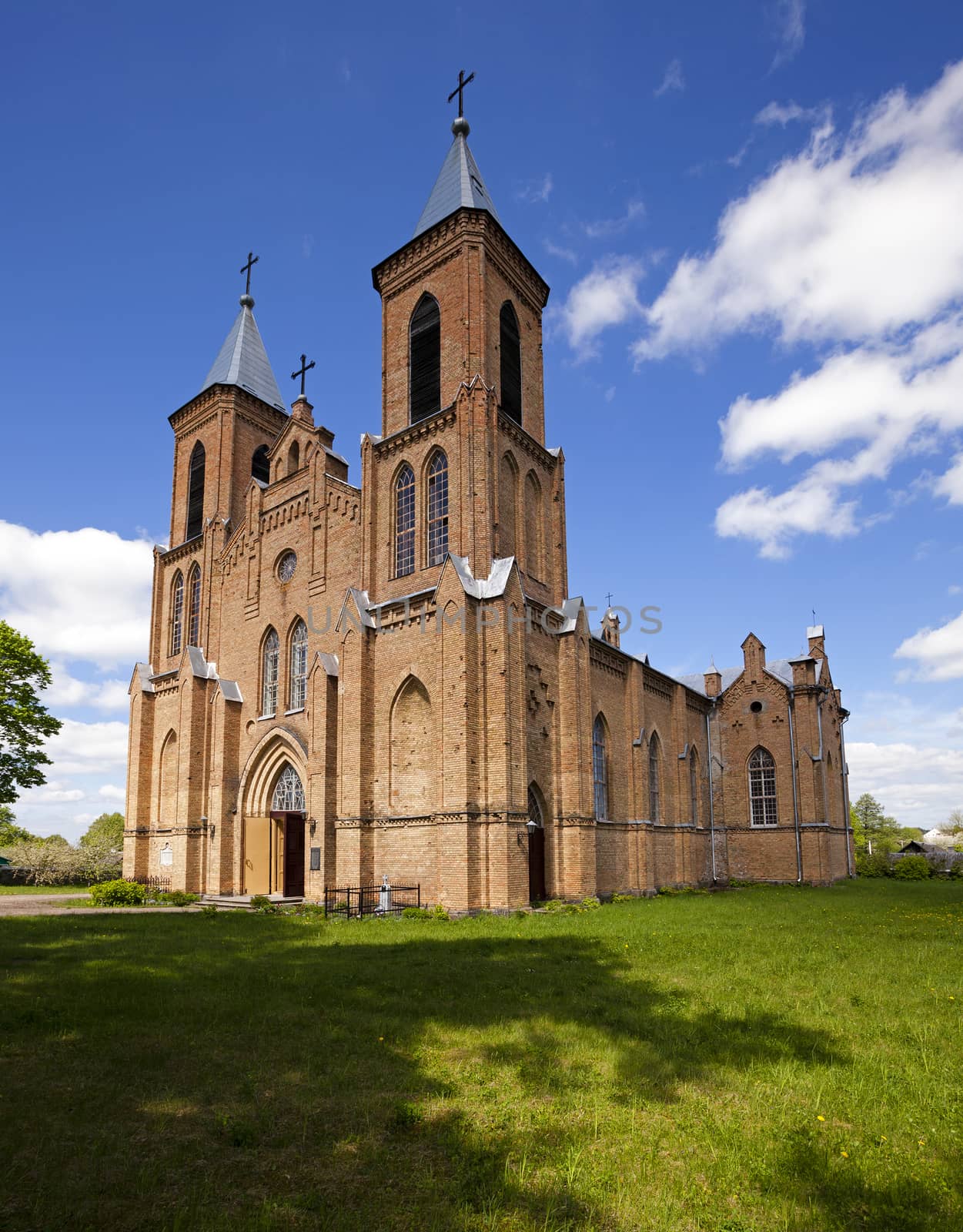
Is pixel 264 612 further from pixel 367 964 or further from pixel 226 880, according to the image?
pixel 367 964

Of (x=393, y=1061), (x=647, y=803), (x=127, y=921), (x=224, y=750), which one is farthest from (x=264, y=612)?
(x=393, y=1061)

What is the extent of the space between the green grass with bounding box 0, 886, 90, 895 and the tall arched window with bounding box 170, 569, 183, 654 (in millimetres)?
9572

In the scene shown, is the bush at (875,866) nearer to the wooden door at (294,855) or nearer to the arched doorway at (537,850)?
the arched doorway at (537,850)

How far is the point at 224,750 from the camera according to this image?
27234 mm

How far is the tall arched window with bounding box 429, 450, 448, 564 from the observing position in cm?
2328

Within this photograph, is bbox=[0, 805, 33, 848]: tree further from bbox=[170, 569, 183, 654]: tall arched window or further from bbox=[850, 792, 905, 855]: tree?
bbox=[850, 792, 905, 855]: tree

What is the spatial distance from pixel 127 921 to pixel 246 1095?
14.0 meters

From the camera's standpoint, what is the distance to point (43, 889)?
102ft

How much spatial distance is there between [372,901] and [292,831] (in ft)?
18.3

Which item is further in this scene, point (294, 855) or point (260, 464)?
point (260, 464)

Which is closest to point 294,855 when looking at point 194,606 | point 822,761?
point 194,606

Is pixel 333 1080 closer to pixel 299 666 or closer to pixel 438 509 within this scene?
pixel 438 509

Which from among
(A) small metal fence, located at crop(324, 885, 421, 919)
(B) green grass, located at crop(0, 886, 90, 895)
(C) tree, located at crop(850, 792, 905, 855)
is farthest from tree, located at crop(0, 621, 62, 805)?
(C) tree, located at crop(850, 792, 905, 855)

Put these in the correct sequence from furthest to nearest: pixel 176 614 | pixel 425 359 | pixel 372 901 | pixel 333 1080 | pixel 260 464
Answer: pixel 260 464 → pixel 176 614 → pixel 425 359 → pixel 372 901 → pixel 333 1080
